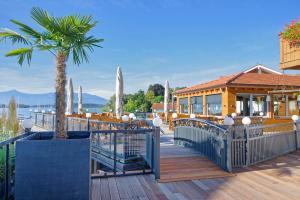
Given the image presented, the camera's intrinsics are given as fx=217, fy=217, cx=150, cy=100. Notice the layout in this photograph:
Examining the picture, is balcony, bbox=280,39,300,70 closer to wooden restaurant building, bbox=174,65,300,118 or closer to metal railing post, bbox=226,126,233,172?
metal railing post, bbox=226,126,233,172

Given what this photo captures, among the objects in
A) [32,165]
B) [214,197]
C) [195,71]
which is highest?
[195,71]

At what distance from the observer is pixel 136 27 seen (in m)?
19.4

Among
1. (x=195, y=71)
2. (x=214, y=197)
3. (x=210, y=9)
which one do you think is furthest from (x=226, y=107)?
(x=195, y=71)

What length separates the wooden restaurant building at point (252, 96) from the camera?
1470cm

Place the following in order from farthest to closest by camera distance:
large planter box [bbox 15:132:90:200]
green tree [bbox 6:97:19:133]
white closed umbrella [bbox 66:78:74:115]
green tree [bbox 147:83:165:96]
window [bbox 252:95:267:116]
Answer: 1. green tree [bbox 147:83:165:96]
2. window [bbox 252:95:267:116]
3. white closed umbrella [bbox 66:78:74:115]
4. green tree [bbox 6:97:19:133]
5. large planter box [bbox 15:132:90:200]

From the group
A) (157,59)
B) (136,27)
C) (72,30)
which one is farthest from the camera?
(157,59)

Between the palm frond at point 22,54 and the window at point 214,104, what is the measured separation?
14.2 metres

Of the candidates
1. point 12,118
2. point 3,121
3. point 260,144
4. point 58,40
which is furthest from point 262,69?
point 58,40

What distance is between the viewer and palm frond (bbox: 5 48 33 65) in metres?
2.92

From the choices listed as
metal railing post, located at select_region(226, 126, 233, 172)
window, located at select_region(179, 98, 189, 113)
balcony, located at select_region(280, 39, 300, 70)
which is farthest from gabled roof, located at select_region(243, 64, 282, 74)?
metal railing post, located at select_region(226, 126, 233, 172)

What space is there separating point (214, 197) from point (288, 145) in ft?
16.3

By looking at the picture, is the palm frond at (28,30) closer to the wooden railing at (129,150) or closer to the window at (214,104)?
the wooden railing at (129,150)

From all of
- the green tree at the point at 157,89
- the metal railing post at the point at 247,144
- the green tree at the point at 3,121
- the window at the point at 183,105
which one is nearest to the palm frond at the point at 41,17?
the metal railing post at the point at 247,144

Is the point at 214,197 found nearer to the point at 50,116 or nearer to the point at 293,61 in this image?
the point at 293,61
